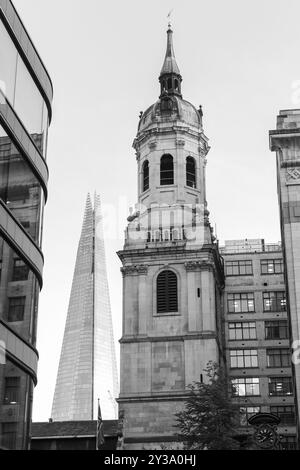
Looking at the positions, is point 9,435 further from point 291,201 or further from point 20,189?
point 291,201

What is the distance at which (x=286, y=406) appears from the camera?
3260 inches

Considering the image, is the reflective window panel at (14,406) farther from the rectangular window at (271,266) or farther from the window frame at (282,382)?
the rectangular window at (271,266)

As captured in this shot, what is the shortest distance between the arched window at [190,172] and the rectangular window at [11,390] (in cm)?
5033

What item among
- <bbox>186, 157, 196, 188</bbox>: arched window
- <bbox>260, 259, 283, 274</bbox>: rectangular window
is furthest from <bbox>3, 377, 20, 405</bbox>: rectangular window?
<bbox>260, 259, 283, 274</bbox>: rectangular window

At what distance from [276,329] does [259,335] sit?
1.90 m

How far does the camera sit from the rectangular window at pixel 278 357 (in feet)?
280

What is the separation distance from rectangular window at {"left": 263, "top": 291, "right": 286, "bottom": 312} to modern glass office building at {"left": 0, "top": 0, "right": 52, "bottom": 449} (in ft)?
152

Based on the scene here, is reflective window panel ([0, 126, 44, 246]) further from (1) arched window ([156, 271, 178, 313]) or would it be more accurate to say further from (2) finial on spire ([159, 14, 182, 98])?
(2) finial on spire ([159, 14, 182, 98])

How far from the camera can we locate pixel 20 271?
43.3 m

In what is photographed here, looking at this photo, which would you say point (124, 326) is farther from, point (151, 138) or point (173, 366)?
point (151, 138)

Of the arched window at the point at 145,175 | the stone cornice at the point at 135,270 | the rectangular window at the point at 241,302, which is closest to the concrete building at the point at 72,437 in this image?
the stone cornice at the point at 135,270

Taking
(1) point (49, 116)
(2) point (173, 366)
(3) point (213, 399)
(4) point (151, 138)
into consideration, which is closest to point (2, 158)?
(1) point (49, 116)

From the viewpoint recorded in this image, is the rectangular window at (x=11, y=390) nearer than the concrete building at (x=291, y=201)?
Yes

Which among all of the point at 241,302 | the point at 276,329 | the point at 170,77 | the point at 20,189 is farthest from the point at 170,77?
the point at 20,189
